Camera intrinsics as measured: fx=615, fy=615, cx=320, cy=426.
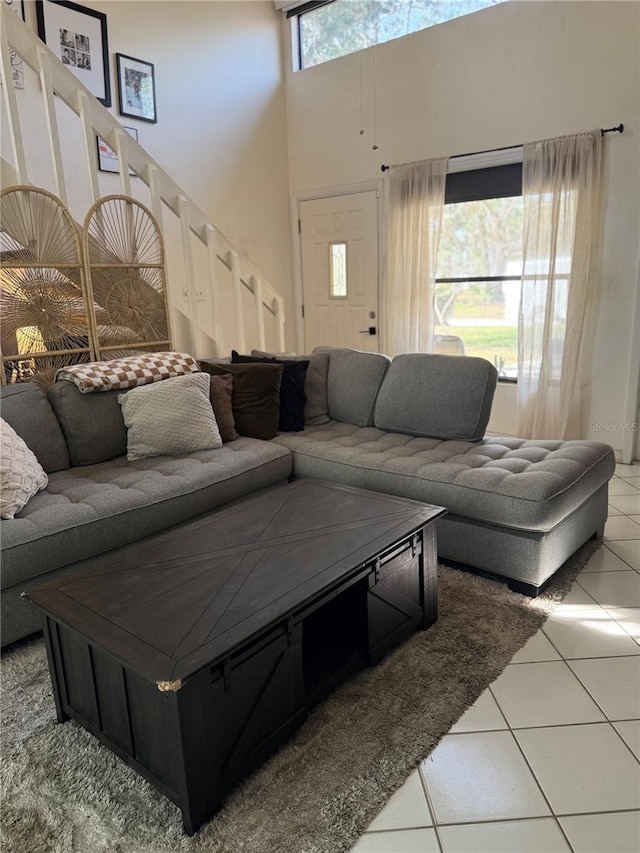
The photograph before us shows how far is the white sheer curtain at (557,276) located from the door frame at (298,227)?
1.27 meters

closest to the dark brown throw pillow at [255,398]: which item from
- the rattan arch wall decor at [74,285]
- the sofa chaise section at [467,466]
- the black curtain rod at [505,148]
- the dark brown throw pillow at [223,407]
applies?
the dark brown throw pillow at [223,407]

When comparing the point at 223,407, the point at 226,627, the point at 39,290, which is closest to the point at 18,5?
the point at 39,290

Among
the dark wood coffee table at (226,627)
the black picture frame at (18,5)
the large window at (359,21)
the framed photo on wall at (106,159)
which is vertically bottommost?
the dark wood coffee table at (226,627)

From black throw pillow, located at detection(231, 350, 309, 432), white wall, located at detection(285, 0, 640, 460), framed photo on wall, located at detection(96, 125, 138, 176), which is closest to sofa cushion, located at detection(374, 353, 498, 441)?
black throw pillow, located at detection(231, 350, 309, 432)

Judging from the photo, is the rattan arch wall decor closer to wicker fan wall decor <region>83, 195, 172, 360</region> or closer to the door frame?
wicker fan wall decor <region>83, 195, 172, 360</region>

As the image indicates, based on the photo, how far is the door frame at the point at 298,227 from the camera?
5.02 m

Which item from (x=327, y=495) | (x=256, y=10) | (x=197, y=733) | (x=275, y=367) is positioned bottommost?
(x=197, y=733)

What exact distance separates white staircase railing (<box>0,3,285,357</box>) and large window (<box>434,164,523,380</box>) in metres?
1.39

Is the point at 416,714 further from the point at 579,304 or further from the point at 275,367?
the point at 579,304

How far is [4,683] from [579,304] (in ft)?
12.5

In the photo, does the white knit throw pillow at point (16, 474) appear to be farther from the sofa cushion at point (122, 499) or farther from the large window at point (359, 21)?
the large window at point (359, 21)

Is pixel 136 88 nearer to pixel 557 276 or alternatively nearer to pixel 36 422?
pixel 36 422

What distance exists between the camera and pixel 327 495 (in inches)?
92.8

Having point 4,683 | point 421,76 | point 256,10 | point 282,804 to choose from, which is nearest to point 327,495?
point 282,804
